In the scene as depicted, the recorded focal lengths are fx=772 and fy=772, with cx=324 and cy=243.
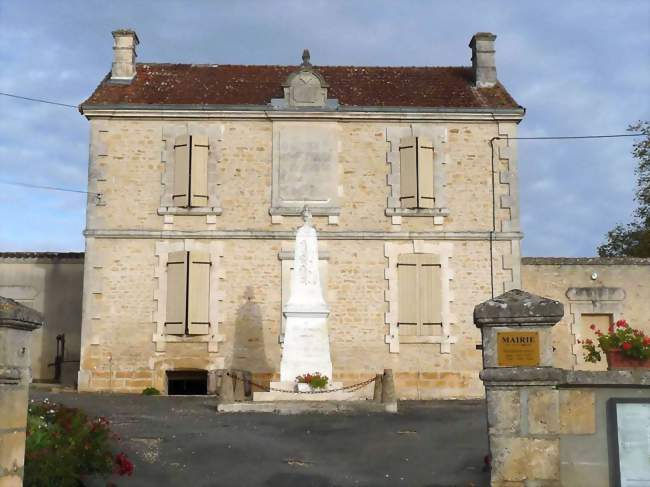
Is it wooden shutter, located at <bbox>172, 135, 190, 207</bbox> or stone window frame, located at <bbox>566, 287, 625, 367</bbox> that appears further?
stone window frame, located at <bbox>566, 287, 625, 367</bbox>

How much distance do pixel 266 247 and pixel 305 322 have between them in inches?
129

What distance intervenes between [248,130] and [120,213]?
350 centimetres

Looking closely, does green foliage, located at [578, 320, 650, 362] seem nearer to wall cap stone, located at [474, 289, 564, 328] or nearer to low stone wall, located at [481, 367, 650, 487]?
low stone wall, located at [481, 367, 650, 487]

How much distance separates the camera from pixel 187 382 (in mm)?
→ 18062

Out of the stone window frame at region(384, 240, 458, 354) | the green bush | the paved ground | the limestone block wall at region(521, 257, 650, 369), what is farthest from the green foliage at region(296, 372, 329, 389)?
the green bush

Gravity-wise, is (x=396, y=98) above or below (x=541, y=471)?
above

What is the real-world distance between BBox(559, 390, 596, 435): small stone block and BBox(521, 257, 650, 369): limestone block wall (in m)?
11.8

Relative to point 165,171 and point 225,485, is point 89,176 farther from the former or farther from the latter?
point 225,485

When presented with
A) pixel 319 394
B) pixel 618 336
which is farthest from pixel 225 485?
pixel 319 394

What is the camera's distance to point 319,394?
45.5 feet

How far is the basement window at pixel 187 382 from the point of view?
17.3 metres

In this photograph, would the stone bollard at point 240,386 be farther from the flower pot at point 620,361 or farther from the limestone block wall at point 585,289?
the flower pot at point 620,361

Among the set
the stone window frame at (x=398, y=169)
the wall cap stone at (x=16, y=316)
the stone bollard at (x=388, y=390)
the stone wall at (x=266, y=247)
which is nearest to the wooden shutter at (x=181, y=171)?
the stone wall at (x=266, y=247)

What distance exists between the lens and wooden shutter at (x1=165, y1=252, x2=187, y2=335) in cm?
1703
